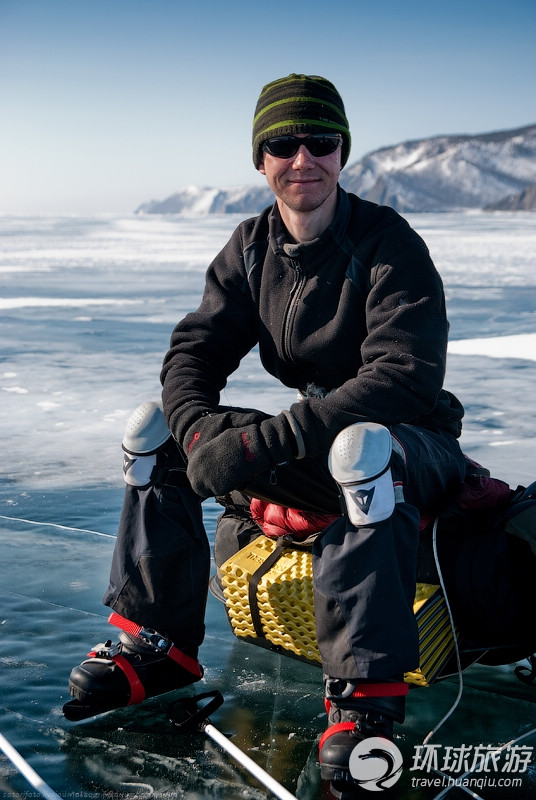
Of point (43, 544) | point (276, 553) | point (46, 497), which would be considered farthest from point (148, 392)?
point (276, 553)

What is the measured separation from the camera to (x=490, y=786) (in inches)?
66.2

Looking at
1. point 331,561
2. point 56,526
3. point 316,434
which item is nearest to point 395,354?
point 316,434

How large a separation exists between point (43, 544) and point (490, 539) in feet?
5.48

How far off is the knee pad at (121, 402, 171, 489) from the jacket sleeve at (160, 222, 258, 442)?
4.9 inches

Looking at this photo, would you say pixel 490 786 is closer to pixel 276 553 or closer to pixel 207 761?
pixel 207 761

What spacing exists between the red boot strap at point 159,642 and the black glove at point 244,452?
41cm

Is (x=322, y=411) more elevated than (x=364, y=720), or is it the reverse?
(x=322, y=411)

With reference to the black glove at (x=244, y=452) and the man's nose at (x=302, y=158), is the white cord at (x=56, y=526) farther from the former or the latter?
the man's nose at (x=302, y=158)

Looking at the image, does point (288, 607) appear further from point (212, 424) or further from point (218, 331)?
point (218, 331)

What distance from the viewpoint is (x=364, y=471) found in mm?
1691

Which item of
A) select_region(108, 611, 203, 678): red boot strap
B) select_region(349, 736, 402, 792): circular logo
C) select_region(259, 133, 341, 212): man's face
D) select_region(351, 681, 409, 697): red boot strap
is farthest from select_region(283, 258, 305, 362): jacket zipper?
select_region(349, 736, 402, 792): circular logo

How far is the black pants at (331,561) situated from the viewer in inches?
65.7

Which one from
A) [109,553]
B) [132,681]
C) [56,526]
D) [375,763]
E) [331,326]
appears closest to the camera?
[375,763]

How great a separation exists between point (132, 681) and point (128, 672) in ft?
0.07
